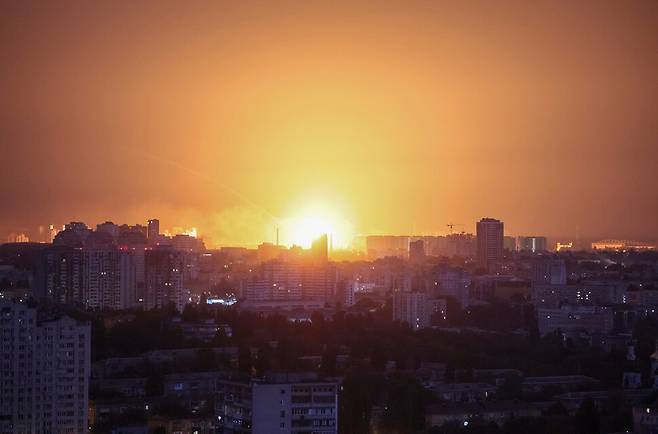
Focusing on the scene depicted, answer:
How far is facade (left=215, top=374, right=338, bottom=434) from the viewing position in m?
9.77

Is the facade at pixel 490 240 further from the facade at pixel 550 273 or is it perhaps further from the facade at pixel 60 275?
the facade at pixel 60 275

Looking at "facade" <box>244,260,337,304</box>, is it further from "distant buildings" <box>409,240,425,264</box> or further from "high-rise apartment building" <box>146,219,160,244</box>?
"distant buildings" <box>409,240,425,264</box>

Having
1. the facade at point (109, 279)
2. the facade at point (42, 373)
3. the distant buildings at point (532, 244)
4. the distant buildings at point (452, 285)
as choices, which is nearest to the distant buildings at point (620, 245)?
the distant buildings at point (532, 244)

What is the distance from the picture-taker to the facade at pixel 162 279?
22828mm

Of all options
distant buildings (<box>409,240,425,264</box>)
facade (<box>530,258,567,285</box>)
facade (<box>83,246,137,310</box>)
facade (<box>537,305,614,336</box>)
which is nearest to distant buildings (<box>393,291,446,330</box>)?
facade (<box>537,305,614,336</box>)

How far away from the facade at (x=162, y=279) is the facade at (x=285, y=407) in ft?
40.6

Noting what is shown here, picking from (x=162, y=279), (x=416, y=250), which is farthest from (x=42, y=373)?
(x=416, y=250)

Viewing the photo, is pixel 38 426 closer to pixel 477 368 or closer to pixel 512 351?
pixel 477 368

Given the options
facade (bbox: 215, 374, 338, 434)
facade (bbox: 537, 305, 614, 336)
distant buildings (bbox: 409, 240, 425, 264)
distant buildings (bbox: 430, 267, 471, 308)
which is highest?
distant buildings (bbox: 409, 240, 425, 264)

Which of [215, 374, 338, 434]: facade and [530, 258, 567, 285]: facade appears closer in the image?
[215, 374, 338, 434]: facade

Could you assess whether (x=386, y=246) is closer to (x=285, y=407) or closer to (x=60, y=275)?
(x=60, y=275)

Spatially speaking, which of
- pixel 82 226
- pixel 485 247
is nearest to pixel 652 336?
pixel 82 226

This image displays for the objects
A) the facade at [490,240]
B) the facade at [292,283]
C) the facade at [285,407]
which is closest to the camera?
the facade at [285,407]

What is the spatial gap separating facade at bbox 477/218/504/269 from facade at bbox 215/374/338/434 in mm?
24423
